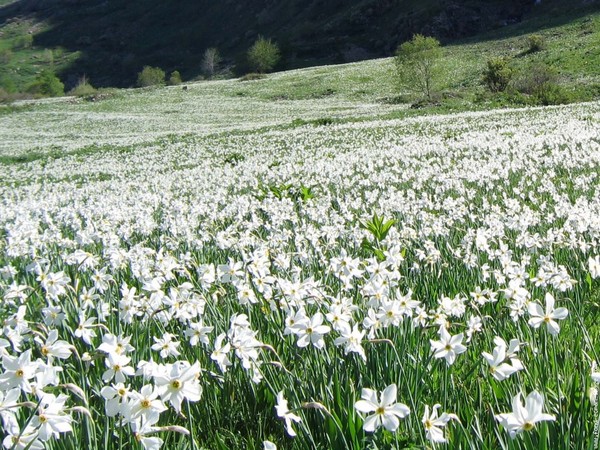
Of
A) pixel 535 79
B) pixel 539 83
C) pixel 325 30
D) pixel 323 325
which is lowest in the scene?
pixel 323 325

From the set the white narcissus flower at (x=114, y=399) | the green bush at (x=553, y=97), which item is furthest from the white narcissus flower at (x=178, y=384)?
the green bush at (x=553, y=97)

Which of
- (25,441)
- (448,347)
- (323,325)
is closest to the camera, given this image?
(25,441)

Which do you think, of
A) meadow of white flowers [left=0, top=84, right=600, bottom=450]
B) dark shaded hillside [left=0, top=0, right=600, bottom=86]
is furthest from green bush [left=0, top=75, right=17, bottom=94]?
meadow of white flowers [left=0, top=84, right=600, bottom=450]

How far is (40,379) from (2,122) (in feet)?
218

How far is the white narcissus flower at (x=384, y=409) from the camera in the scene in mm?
1788

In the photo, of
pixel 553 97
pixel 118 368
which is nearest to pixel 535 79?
pixel 553 97

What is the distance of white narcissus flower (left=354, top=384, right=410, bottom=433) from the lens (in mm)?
1788

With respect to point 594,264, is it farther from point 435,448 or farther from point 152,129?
point 152,129

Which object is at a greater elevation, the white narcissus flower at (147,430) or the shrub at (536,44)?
the shrub at (536,44)

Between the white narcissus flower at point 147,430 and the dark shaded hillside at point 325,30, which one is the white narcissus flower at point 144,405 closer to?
the white narcissus flower at point 147,430

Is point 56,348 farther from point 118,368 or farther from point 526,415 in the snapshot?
point 526,415

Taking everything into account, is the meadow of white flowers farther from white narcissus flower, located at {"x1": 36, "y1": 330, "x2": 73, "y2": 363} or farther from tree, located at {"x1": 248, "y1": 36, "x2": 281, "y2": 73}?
tree, located at {"x1": 248, "y1": 36, "x2": 281, "y2": 73}

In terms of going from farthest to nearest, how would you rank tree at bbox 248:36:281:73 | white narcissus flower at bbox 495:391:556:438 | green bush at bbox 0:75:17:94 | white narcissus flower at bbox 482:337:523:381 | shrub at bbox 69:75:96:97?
green bush at bbox 0:75:17:94, tree at bbox 248:36:281:73, shrub at bbox 69:75:96:97, white narcissus flower at bbox 482:337:523:381, white narcissus flower at bbox 495:391:556:438

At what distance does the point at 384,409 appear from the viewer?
6.06ft
